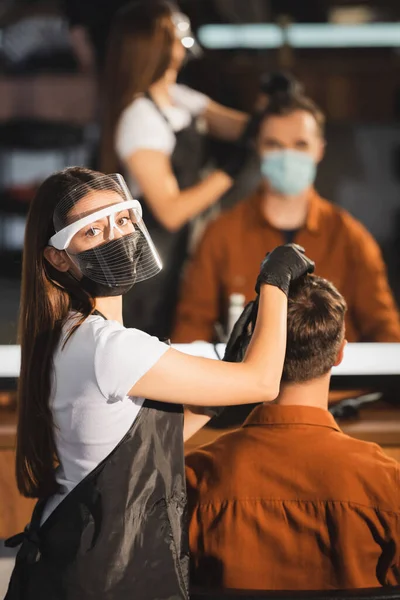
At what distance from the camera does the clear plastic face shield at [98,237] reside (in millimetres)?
1381

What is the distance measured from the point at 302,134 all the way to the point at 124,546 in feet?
5.44

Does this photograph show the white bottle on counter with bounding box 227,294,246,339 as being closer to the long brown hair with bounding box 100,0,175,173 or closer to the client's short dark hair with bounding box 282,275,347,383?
the long brown hair with bounding box 100,0,175,173

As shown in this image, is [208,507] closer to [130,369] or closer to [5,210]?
[130,369]

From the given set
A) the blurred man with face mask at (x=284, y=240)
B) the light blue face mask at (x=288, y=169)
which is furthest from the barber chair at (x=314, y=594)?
the light blue face mask at (x=288, y=169)

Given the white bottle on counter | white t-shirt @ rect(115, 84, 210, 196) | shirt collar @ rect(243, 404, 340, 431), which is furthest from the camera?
white t-shirt @ rect(115, 84, 210, 196)

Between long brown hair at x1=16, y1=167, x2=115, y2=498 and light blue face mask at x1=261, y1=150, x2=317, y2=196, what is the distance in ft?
4.29

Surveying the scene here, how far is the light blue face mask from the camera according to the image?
2646 millimetres

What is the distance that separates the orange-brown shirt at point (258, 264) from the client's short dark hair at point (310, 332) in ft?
3.81

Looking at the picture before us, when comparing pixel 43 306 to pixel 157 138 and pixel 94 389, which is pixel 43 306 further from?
pixel 157 138

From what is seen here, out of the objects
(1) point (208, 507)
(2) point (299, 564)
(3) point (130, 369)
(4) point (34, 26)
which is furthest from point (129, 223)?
(4) point (34, 26)

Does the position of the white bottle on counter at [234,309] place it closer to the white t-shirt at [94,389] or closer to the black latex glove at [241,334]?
the black latex glove at [241,334]

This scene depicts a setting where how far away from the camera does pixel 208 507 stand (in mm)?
1466

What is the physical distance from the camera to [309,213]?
278cm

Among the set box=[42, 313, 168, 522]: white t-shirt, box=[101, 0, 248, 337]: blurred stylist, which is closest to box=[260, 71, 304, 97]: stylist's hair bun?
box=[101, 0, 248, 337]: blurred stylist
